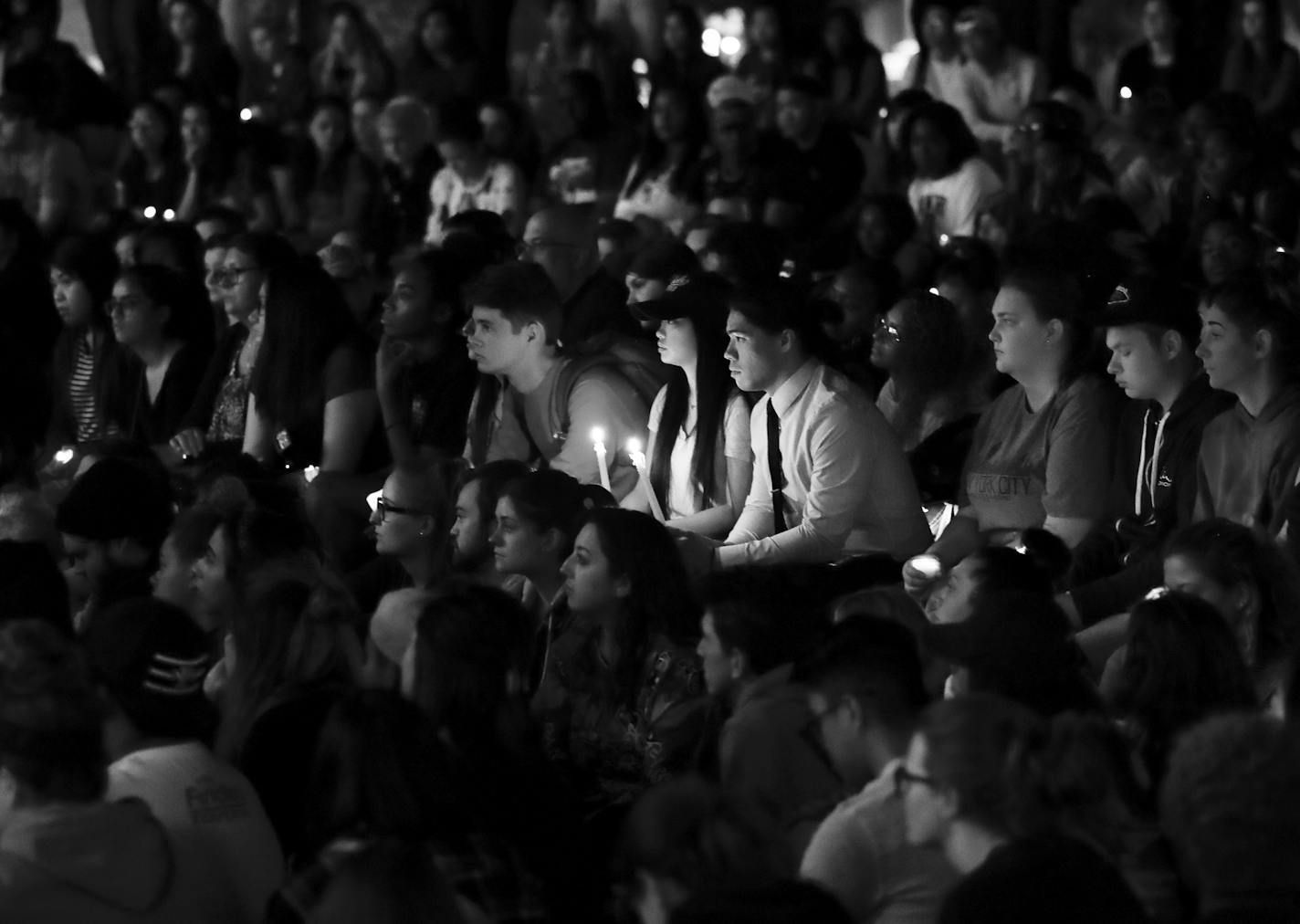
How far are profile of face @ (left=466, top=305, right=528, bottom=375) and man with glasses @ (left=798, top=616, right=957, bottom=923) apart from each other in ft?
8.96

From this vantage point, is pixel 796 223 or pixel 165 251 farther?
pixel 796 223

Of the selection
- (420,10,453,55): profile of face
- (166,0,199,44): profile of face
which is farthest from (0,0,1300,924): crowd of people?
(166,0,199,44): profile of face

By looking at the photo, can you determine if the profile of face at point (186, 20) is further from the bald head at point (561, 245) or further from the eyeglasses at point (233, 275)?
the bald head at point (561, 245)

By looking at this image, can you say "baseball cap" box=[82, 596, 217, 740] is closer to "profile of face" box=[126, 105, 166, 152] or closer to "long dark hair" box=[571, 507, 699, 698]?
"long dark hair" box=[571, 507, 699, 698]

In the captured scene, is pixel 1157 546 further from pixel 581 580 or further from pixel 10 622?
pixel 10 622

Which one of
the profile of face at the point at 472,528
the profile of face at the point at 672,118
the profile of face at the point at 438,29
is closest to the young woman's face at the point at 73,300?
the profile of face at the point at 672,118

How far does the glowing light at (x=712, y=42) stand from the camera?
41.5ft

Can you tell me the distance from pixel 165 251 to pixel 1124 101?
15.2 ft

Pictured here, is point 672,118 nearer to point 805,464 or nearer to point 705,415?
point 705,415

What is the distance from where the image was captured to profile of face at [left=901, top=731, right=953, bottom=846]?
3.54m

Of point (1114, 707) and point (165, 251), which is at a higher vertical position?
point (165, 251)

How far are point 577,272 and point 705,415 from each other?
2.12 meters

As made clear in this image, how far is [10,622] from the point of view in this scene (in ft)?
14.0

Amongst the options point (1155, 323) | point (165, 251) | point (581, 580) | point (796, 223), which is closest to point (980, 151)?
point (796, 223)
